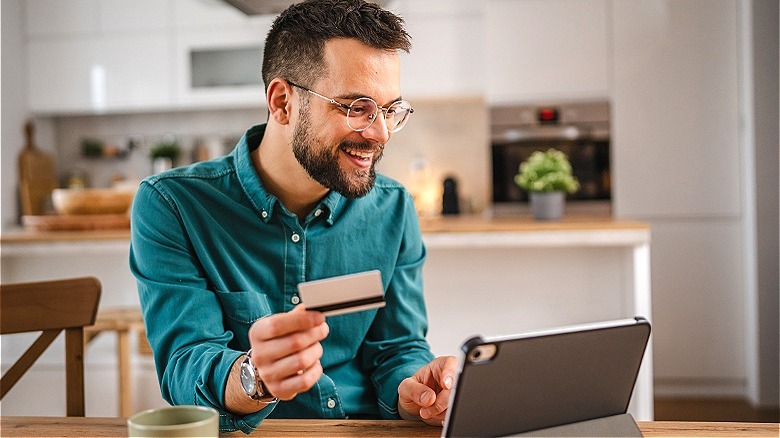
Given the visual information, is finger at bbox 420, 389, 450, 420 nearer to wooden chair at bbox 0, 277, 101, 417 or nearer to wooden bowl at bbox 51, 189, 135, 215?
wooden chair at bbox 0, 277, 101, 417

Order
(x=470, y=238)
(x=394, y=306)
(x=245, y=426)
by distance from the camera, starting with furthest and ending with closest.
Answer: (x=470, y=238) < (x=394, y=306) < (x=245, y=426)

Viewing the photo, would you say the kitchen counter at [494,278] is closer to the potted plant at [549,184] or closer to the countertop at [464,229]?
the countertop at [464,229]

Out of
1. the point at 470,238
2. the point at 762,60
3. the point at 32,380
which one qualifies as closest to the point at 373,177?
the point at 470,238

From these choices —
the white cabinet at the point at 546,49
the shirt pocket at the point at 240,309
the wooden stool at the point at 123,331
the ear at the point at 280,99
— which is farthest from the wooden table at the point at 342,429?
the white cabinet at the point at 546,49

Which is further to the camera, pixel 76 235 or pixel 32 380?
pixel 32 380

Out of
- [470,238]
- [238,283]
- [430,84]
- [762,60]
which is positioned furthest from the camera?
[430,84]

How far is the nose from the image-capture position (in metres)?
1.32

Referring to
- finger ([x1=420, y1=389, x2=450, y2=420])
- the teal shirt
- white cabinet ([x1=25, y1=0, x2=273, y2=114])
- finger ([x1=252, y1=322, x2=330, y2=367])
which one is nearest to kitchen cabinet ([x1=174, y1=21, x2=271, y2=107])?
white cabinet ([x1=25, y1=0, x2=273, y2=114])

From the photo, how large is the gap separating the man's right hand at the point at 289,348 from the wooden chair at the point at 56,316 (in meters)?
0.67

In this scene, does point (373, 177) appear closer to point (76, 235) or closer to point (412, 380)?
point (412, 380)

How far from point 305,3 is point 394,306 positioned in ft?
1.91

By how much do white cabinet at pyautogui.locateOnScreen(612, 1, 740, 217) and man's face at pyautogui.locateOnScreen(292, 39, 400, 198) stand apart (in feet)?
9.34

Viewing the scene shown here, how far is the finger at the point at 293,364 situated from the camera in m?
0.84

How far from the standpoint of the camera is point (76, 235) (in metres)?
3.20
